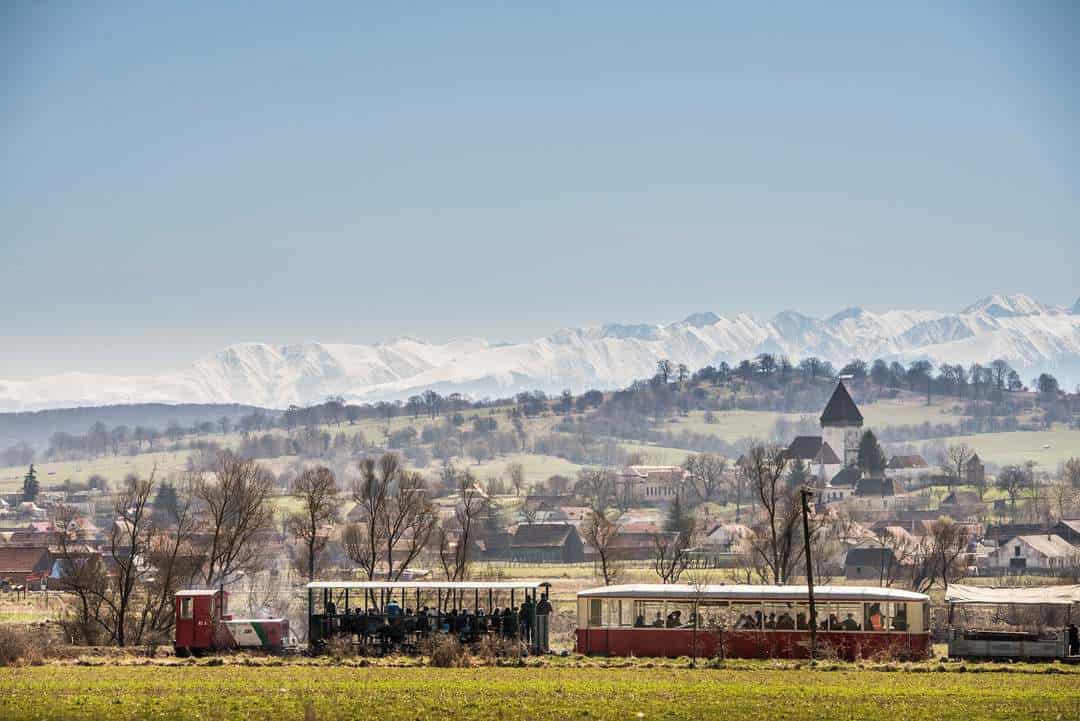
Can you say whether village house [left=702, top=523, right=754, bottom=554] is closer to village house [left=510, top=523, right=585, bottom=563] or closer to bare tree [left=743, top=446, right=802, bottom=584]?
village house [left=510, top=523, right=585, bottom=563]

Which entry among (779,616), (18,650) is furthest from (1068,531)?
(18,650)

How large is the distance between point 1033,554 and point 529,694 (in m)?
134

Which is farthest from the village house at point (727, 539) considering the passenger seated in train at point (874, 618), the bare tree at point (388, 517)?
the passenger seated in train at point (874, 618)

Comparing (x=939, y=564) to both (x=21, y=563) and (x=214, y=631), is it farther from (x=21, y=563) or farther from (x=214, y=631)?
(x=21, y=563)

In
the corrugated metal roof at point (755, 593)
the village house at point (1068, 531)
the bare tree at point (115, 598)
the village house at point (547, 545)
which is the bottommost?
the village house at point (547, 545)

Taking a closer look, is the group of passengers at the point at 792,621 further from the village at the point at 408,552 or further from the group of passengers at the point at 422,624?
the group of passengers at the point at 422,624

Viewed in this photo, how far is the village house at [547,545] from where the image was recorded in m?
182

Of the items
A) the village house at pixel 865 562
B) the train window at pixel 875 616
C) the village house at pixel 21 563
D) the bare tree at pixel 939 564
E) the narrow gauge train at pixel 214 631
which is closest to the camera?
the train window at pixel 875 616

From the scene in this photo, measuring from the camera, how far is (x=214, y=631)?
51.3 m

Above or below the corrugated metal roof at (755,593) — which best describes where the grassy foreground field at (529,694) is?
below

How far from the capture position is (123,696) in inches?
1352

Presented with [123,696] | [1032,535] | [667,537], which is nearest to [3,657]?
[123,696]

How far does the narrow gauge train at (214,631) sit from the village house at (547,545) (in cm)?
12665

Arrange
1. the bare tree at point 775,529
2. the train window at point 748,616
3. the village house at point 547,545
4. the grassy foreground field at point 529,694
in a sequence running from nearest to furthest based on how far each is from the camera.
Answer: the grassy foreground field at point 529,694 < the train window at point 748,616 < the bare tree at point 775,529 < the village house at point 547,545
